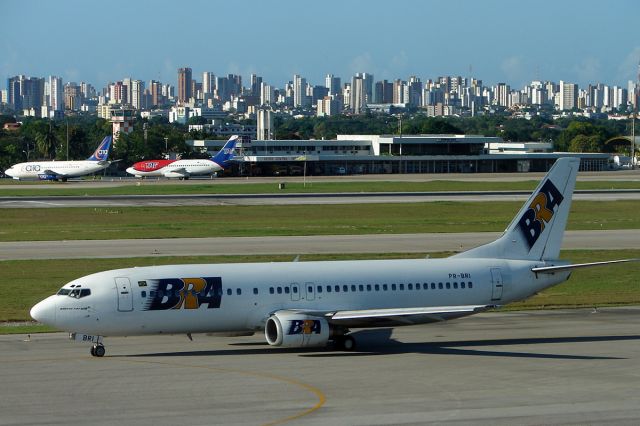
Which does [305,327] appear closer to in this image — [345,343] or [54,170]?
[345,343]

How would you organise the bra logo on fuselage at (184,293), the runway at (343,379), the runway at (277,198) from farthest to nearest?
the runway at (277,198) < the bra logo on fuselage at (184,293) < the runway at (343,379)

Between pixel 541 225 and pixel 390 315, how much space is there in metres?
9.82

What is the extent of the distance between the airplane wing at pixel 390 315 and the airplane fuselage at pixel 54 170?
15627 centimetres

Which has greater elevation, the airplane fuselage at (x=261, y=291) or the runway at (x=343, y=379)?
the airplane fuselage at (x=261, y=291)

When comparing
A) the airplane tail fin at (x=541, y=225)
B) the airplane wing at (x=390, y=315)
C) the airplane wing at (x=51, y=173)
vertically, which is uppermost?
the airplane tail fin at (x=541, y=225)

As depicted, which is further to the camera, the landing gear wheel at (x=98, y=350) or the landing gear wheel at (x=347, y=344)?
the landing gear wheel at (x=347, y=344)

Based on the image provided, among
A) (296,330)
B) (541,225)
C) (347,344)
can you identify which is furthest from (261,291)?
(541,225)

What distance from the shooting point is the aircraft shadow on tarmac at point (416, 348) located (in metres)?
42.1

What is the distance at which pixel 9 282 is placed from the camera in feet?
204

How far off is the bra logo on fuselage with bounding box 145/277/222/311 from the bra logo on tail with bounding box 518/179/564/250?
1412 cm

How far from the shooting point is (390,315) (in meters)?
42.2

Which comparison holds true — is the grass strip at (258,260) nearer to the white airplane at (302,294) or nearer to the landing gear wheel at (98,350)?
the landing gear wheel at (98,350)

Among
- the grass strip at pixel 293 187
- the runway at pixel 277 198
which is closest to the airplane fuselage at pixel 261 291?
the runway at pixel 277 198

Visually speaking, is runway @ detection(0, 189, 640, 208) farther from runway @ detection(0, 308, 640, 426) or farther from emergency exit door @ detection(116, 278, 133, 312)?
emergency exit door @ detection(116, 278, 133, 312)
